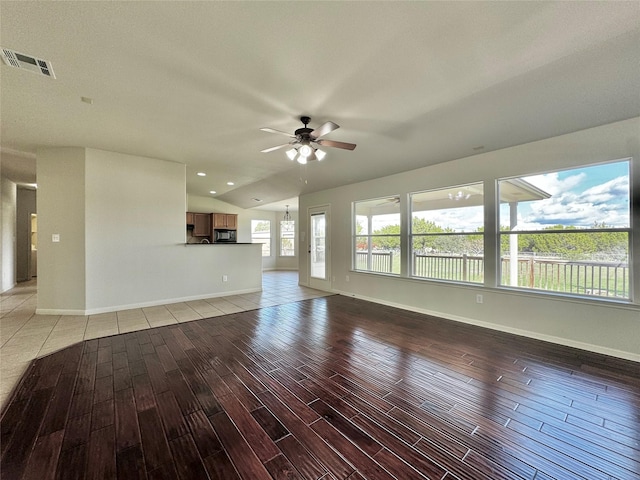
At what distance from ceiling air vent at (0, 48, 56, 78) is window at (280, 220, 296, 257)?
8750 mm

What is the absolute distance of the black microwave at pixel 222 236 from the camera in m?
9.07

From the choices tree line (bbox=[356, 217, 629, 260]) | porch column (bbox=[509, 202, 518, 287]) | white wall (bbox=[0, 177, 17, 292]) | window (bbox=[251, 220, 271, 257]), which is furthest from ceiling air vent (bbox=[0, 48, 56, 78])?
window (bbox=[251, 220, 271, 257])

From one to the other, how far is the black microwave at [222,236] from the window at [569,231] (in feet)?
26.5

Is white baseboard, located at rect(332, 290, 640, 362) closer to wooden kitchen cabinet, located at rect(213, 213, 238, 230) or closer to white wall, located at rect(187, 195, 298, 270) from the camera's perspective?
white wall, located at rect(187, 195, 298, 270)

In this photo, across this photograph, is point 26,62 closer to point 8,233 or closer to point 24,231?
point 8,233

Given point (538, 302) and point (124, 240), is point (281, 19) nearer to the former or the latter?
point (538, 302)

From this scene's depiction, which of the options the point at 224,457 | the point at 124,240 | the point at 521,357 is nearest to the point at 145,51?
the point at 224,457

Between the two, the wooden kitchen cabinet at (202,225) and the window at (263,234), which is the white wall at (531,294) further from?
the wooden kitchen cabinet at (202,225)

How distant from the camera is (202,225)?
29.6 feet

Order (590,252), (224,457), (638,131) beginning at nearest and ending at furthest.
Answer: (224,457), (638,131), (590,252)

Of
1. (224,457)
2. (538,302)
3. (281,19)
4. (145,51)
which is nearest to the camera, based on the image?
(224,457)

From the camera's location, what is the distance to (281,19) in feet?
5.30

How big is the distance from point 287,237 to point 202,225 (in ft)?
10.8

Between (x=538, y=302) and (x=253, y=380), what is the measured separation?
3.58 metres
